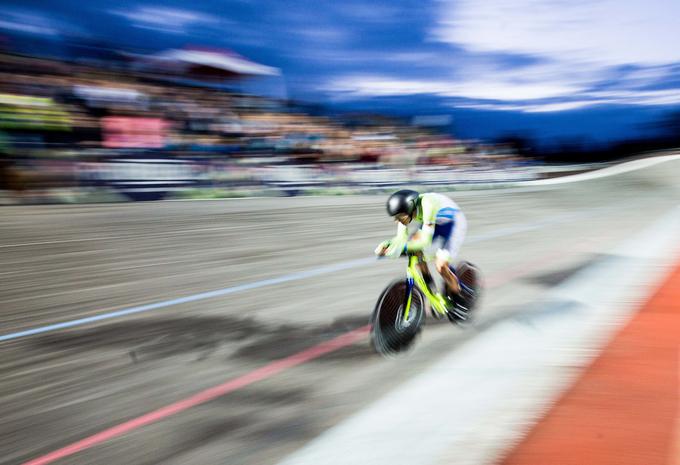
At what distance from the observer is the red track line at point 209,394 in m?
2.64

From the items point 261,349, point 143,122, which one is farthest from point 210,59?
point 261,349

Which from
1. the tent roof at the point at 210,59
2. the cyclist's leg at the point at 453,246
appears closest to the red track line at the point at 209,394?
the cyclist's leg at the point at 453,246

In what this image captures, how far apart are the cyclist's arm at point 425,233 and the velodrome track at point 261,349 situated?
840mm

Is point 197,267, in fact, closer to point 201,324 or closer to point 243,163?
point 201,324

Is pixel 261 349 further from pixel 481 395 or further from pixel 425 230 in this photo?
pixel 481 395

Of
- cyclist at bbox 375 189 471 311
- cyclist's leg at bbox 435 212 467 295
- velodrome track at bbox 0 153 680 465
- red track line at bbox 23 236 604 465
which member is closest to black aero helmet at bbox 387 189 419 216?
cyclist at bbox 375 189 471 311

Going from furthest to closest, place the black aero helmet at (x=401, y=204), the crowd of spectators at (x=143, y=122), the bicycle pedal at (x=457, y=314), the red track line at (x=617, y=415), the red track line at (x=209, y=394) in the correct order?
the crowd of spectators at (x=143, y=122) → the bicycle pedal at (x=457, y=314) → the black aero helmet at (x=401, y=204) → the red track line at (x=209, y=394) → the red track line at (x=617, y=415)

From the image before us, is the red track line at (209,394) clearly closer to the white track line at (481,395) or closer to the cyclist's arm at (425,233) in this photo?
the white track line at (481,395)

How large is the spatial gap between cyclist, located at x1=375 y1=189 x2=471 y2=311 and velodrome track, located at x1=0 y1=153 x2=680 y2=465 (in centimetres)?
70

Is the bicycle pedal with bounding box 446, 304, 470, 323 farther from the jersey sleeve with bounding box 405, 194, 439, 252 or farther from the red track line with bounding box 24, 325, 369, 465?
the jersey sleeve with bounding box 405, 194, 439, 252

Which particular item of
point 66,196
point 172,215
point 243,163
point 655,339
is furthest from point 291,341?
point 243,163

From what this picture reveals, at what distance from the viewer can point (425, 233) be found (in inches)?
138

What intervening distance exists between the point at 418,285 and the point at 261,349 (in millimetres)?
1270

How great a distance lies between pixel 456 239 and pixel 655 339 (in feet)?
5.47
